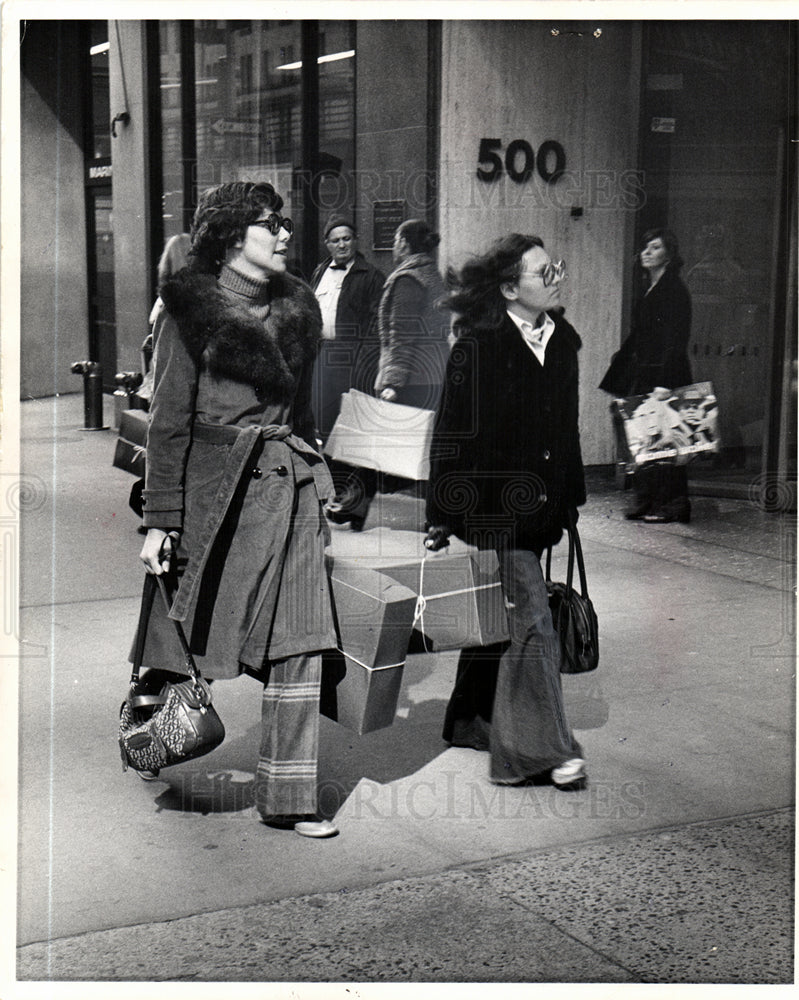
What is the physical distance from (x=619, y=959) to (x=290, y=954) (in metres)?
0.85

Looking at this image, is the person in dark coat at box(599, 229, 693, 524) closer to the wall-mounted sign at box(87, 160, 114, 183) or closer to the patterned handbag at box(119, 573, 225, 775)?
the wall-mounted sign at box(87, 160, 114, 183)

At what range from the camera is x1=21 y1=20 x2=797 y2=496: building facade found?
494 centimetres

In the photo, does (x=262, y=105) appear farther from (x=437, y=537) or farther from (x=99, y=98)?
(x=437, y=537)

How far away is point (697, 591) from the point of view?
6.71 meters

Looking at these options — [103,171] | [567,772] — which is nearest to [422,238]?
[567,772]

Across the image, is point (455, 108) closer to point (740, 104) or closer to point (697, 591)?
point (740, 104)

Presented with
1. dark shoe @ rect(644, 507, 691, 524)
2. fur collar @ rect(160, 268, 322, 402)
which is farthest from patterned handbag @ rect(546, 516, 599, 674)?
dark shoe @ rect(644, 507, 691, 524)

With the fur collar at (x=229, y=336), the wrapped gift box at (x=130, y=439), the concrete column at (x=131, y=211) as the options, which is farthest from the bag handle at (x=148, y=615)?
the concrete column at (x=131, y=211)

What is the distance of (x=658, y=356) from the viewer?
7867 mm

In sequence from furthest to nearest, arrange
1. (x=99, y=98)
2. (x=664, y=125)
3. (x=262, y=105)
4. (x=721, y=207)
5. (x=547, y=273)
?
(x=721, y=207) < (x=99, y=98) < (x=664, y=125) < (x=262, y=105) < (x=547, y=273)

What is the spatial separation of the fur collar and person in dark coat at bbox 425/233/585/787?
0.58 metres

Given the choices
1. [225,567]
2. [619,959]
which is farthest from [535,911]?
[225,567]

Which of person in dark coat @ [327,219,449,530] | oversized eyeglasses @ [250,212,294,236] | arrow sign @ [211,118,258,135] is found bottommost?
person in dark coat @ [327,219,449,530]

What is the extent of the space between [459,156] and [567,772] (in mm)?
3407
